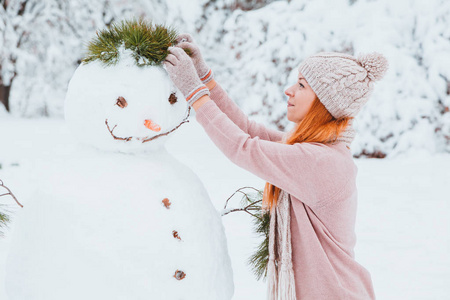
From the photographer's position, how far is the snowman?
1251 mm

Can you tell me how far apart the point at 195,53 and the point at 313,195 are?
66 centimetres

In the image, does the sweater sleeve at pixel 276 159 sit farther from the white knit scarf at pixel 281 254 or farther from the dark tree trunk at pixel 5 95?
the dark tree trunk at pixel 5 95

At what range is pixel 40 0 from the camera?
348 inches

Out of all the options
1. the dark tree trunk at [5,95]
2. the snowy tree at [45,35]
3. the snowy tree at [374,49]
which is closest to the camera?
the snowy tree at [374,49]

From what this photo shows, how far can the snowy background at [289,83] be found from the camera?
3.36 metres

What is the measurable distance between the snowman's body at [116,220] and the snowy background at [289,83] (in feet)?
4.34

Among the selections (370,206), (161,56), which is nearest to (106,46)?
(161,56)

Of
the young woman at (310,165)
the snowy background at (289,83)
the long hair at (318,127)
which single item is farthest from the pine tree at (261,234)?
the snowy background at (289,83)

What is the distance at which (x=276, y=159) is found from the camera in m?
1.31

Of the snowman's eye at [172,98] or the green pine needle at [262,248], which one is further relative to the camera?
the green pine needle at [262,248]

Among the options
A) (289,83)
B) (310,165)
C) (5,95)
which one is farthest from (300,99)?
(5,95)

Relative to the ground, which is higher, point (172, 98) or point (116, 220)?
point (172, 98)

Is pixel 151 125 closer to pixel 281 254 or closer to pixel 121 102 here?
pixel 121 102

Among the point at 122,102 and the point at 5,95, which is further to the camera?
the point at 5,95
